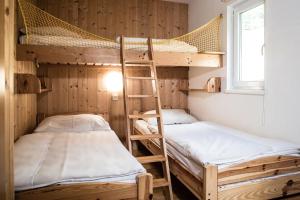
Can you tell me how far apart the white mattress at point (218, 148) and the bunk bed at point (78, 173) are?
47 centimetres

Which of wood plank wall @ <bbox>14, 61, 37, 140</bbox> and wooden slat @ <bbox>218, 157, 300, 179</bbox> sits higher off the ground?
wood plank wall @ <bbox>14, 61, 37, 140</bbox>

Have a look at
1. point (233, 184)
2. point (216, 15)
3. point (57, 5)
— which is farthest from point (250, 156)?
point (57, 5)

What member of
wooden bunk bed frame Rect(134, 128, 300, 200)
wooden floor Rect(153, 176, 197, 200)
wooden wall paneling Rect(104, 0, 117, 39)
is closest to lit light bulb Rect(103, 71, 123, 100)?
wooden wall paneling Rect(104, 0, 117, 39)

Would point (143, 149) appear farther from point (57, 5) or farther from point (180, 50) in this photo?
point (57, 5)

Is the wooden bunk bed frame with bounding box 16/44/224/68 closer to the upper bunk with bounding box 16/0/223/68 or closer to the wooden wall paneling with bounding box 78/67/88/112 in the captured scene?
the upper bunk with bounding box 16/0/223/68

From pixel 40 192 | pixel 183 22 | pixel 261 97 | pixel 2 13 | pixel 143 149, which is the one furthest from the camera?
pixel 183 22

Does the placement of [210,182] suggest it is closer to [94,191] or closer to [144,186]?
[144,186]

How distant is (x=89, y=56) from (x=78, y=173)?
4.86 feet

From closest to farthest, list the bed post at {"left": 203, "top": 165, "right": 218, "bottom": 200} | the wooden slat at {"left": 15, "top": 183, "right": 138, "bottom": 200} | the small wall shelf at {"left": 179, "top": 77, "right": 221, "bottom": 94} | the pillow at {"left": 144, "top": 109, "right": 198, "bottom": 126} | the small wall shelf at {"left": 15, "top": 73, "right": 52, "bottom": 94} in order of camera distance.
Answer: the wooden slat at {"left": 15, "top": 183, "right": 138, "bottom": 200} < the bed post at {"left": 203, "top": 165, "right": 218, "bottom": 200} < the small wall shelf at {"left": 15, "top": 73, "right": 52, "bottom": 94} < the small wall shelf at {"left": 179, "top": 77, "right": 221, "bottom": 94} < the pillow at {"left": 144, "top": 109, "right": 198, "bottom": 126}

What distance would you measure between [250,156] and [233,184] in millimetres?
252

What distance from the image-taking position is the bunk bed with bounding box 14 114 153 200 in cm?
142

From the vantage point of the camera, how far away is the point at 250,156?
1813 millimetres

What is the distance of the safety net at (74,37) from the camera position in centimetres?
254

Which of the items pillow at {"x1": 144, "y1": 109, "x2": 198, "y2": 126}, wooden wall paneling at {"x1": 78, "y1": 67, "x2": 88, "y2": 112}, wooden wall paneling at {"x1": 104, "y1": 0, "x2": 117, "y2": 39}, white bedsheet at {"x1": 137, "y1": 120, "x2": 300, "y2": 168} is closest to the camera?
white bedsheet at {"x1": 137, "y1": 120, "x2": 300, "y2": 168}
